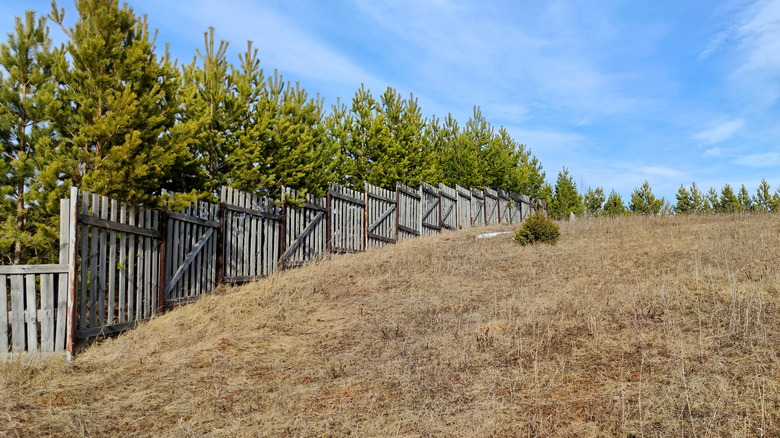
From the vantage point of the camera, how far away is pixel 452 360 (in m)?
6.03

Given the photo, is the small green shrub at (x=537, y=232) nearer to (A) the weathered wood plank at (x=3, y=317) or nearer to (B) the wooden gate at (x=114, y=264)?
(B) the wooden gate at (x=114, y=264)

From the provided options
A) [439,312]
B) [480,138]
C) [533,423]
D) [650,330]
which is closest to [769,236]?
[650,330]

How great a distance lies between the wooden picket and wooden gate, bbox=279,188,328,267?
501 centimetres

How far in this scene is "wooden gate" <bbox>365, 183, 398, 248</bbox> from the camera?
17172 mm

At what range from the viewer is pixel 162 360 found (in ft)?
22.2

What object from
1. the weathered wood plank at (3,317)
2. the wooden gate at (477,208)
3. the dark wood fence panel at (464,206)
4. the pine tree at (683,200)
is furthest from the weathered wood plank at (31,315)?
the pine tree at (683,200)

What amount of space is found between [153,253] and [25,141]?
8.88 ft

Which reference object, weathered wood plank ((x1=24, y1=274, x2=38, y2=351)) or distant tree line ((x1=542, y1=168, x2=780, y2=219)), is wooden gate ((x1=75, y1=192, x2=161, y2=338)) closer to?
weathered wood plank ((x1=24, y1=274, x2=38, y2=351))

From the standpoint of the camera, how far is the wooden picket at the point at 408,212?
19.2 m

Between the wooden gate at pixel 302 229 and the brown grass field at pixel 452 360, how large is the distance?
98.9 inches

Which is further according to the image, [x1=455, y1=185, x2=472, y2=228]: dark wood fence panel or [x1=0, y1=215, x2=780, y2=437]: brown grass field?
[x1=455, y1=185, x2=472, y2=228]: dark wood fence panel

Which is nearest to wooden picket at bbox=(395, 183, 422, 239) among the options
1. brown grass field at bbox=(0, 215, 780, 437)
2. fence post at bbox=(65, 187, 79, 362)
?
brown grass field at bbox=(0, 215, 780, 437)

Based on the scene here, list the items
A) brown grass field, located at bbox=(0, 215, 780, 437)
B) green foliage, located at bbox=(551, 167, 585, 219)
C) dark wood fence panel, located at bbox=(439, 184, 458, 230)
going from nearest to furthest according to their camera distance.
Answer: brown grass field, located at bbox=(0, 215, 780, 437)
dark wood fence panel, located at bbox=(439, 184, 458, 230)
green foliage, located at bbox=(551, 167, 585, 219)

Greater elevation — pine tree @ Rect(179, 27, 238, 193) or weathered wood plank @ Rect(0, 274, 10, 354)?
pine tree @ Rect(179, 27, 238, 193)
